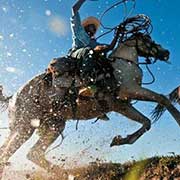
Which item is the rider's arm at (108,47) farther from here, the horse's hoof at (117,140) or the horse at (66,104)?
the horse's hoof at (117,140)

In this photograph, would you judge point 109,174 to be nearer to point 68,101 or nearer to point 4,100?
point 68,101

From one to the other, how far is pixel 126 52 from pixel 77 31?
103 cm

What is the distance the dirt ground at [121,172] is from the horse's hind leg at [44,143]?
21cm

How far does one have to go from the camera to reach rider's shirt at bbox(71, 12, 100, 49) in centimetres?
839

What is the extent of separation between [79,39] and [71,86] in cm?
94

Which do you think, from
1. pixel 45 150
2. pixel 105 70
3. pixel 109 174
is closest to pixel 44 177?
pixel 45 150

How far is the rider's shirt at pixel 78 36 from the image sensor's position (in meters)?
8.39

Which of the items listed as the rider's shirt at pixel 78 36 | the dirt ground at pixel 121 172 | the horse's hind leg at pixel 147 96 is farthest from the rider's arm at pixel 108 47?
the dirt ground at pixel 121 172

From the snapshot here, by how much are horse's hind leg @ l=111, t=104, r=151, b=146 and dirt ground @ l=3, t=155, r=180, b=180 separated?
1.44 ft

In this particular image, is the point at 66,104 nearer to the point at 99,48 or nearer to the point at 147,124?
the point at 99,48

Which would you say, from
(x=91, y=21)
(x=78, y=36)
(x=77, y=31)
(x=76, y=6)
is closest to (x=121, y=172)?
(x=78, y=36)

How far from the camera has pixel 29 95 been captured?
28.7 ft

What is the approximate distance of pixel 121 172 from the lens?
7.68 meters

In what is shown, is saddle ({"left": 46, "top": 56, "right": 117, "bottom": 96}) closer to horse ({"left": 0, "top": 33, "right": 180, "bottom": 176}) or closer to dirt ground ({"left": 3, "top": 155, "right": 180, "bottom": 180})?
horse ({"left": 0, "top": 33, "right": 180, "bottom": 176})
